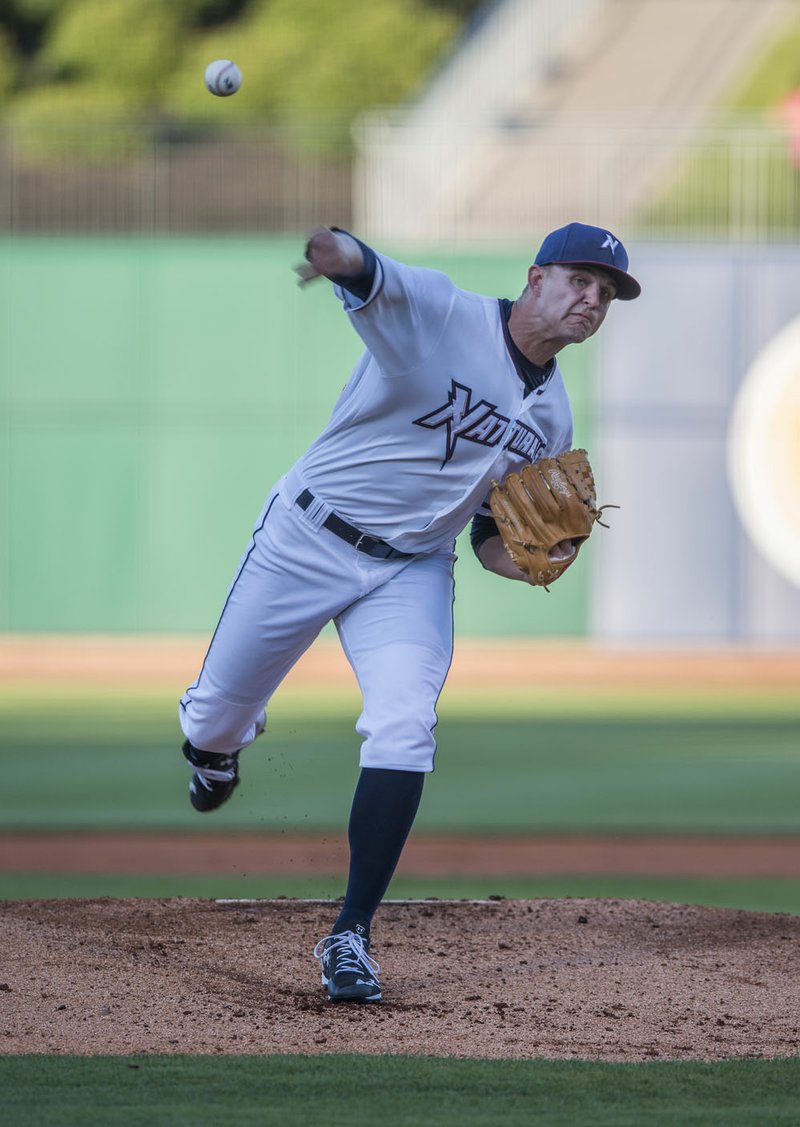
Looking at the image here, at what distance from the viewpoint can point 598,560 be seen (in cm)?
1678

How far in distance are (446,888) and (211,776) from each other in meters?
1.27

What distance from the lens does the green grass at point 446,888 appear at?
223 inches

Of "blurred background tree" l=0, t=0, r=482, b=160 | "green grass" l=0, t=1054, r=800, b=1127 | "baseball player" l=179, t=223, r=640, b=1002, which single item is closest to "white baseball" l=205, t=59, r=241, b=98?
"baseball player" l=179, t=223, r=640, b=1002

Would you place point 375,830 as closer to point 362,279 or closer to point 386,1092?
point 386,1092

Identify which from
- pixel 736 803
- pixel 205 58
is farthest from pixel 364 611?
pixel 205 58

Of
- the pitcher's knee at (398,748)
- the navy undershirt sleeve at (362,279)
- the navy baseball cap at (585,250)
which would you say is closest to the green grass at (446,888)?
the pitcher's knee at (398,748)

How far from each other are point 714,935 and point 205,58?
2639 cm

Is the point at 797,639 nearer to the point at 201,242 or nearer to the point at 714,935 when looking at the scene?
the point at 201,242

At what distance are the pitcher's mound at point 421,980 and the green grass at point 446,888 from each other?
1.87ft

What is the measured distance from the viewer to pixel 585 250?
4.06 metres

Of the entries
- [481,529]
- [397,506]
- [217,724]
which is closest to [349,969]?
[217,724]

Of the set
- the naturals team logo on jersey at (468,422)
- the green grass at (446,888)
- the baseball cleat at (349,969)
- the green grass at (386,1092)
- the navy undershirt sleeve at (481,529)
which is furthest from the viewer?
the green grass at (446,888)

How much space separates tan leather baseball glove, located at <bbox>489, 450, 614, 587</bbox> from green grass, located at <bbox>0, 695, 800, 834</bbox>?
2.82m

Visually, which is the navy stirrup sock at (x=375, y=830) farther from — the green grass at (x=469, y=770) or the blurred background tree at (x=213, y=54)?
the blurred background tree at (x=213, y=54)
